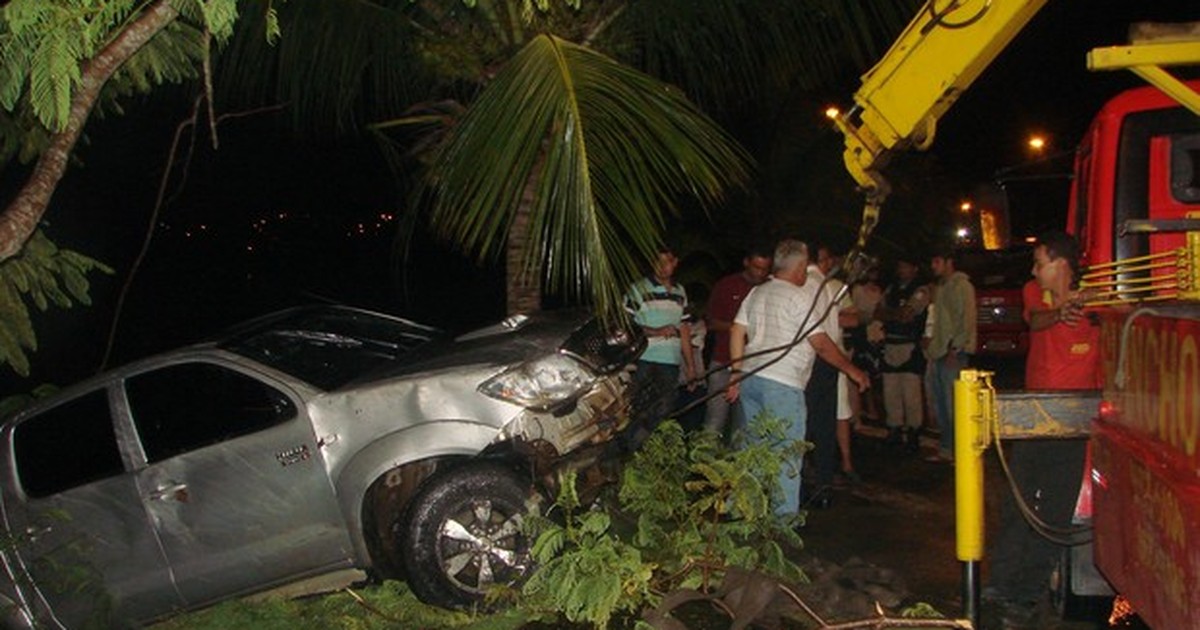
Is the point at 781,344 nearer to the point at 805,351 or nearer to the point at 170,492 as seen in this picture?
the point at 805,351

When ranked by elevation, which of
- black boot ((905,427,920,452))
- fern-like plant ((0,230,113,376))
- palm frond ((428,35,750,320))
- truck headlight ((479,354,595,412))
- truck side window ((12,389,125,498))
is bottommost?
black boot ((905,427,920,452))

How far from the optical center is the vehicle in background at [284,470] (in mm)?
6125

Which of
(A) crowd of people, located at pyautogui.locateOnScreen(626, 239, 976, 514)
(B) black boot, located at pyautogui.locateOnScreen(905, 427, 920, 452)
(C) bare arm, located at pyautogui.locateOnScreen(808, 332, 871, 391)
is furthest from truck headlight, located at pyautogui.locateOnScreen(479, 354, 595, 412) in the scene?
(B) black boot, located at pyautogui.locateOnScreen(905, 427, 920, 452)

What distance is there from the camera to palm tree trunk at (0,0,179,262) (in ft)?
12.8

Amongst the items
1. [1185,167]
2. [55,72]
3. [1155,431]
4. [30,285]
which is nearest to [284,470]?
[30,285]

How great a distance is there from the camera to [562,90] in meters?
4.41

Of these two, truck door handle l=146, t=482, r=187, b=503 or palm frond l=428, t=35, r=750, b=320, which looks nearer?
palm frond l=428, t=35, r=750, b=320

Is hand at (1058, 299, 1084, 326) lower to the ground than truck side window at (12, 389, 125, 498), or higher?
higher

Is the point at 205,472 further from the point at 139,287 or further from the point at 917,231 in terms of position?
the point at 917,231

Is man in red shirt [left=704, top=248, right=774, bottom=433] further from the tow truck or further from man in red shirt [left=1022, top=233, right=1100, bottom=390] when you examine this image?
man in red shirt [left=1022, top=233, right=1100, bottom=390]

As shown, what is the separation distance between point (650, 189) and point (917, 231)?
1828 centimetres

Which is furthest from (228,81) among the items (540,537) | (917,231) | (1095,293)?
(917,231)

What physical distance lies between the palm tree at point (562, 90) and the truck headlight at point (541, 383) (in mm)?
719

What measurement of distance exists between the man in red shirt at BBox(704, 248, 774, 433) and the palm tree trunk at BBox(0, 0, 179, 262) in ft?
18.5
